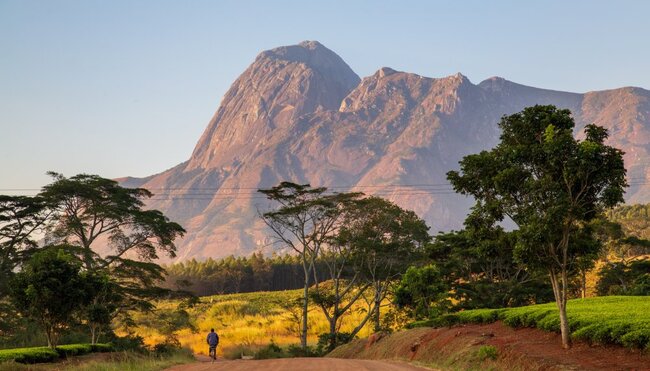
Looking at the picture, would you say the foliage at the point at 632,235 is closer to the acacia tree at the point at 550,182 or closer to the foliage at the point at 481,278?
the foliage at the point at 481,278

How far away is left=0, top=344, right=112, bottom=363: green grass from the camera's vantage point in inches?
1025

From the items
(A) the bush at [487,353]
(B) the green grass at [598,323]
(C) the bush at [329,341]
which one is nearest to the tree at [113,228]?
(C) the bush at [329,341]

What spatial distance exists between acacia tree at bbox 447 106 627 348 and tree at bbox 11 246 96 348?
66.4ft

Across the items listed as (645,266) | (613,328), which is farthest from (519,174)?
(645,266)

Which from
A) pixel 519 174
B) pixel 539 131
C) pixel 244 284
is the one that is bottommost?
pixel 244 284

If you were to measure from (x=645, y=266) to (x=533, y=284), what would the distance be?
15987mm

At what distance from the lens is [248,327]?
2788 inches

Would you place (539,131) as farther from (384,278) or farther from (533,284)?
(384,278)

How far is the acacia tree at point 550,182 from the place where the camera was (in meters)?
20.7

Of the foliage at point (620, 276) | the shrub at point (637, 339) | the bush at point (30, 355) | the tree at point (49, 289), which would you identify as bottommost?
the foliage at point (620, 276)

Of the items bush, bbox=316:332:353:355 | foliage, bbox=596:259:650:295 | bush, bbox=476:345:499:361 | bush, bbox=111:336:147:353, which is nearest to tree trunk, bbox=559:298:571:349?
bush, bbox=476:345:499:361

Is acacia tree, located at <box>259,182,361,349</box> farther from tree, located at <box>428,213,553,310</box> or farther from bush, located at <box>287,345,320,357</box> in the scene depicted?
tree, located at <box>428,213,553,310</box>

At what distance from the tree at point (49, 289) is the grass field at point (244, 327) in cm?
2264

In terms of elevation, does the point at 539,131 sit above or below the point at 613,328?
above
